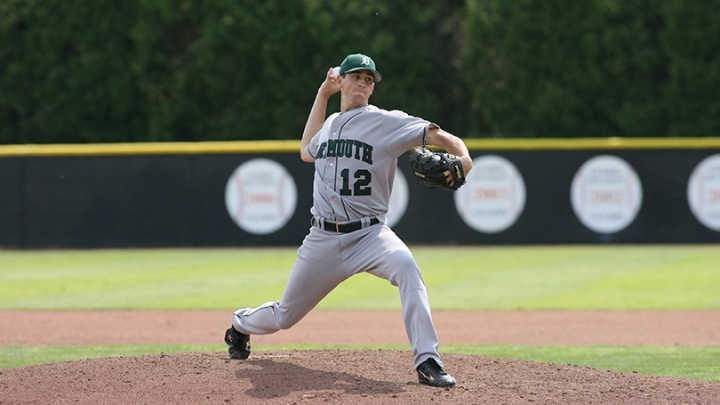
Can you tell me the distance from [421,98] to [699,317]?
47.8 ft

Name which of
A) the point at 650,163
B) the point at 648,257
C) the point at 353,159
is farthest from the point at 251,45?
the point at 353,159

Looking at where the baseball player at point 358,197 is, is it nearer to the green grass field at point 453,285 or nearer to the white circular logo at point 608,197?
the green grass field at point 453,285

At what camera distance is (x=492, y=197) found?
60.6ft

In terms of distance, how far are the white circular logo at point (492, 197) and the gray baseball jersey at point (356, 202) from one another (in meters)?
12.8

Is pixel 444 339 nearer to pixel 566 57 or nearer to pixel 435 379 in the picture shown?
pixel 435 379

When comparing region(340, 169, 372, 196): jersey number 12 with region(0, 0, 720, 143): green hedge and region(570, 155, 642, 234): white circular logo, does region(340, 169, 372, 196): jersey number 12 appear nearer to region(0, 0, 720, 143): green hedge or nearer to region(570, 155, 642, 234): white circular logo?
region(570, 155, 642, 234): white circular logo

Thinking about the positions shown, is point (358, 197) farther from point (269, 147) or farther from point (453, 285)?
point (269, 147)

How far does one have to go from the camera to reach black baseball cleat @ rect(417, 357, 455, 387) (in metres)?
5.39

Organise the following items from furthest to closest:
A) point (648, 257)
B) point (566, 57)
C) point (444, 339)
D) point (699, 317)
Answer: point (566, 57), point (648, 257), point (699, 317), point (444, 339)

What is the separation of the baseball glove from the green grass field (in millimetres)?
2375

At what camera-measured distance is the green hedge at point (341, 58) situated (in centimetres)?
2172

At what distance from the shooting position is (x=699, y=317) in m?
9.89

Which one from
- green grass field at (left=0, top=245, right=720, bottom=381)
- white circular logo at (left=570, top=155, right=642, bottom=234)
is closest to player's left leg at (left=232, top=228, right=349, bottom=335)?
green grass field at (left=0, top=245, right=720, bottom=381)

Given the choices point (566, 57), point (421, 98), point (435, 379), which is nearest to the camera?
point (435, 379)
